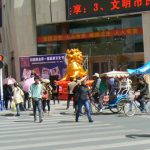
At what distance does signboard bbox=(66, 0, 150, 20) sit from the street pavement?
18814 mm

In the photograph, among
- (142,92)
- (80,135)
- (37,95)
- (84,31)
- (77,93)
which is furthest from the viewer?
(84,31)

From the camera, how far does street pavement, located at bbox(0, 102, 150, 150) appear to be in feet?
39.8

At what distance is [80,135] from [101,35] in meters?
27.3

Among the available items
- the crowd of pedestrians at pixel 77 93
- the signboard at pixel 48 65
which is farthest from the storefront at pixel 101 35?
the crowd of pedestrians at pixel 77 93

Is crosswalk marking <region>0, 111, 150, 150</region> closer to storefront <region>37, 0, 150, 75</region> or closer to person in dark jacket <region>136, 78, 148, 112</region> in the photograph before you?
person in dark jacket <region>136, 78, 148, 112</region>

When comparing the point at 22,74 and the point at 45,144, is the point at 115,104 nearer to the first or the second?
the point at 45,144

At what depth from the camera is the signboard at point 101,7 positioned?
1487 inches

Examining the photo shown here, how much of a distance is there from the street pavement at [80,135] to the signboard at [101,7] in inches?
741

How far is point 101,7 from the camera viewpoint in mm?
39219

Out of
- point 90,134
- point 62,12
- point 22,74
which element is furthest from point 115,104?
point 62,12

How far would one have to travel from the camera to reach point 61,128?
16.6 metres

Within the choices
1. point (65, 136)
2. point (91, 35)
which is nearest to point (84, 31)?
point (91, 35)

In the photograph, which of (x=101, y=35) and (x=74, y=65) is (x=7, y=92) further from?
(x=101, y=35)

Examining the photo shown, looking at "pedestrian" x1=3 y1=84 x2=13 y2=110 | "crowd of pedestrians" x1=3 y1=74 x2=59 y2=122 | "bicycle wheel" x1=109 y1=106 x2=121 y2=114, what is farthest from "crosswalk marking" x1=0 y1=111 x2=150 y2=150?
"pedestrian" x1=3 y1=84 x2=13 y2=110
